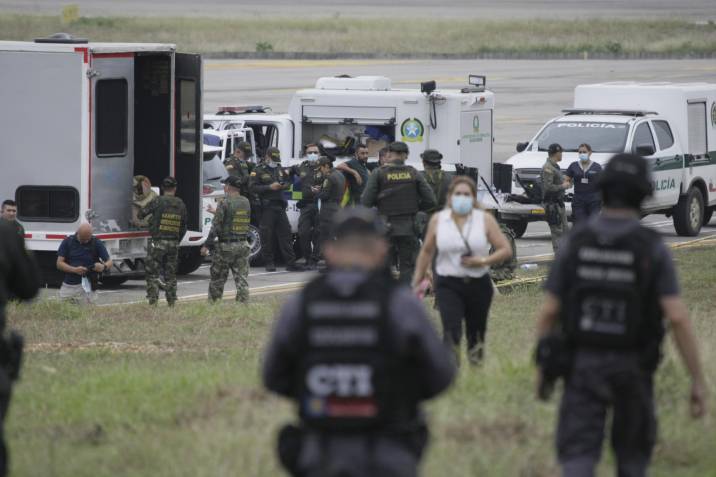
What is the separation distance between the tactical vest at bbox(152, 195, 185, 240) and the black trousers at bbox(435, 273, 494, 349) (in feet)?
22.3

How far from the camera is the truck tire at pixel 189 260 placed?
62.4 feet

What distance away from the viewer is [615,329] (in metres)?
5.58

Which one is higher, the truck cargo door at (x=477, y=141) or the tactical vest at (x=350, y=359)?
the truck cargo door at (x=477, y=141)

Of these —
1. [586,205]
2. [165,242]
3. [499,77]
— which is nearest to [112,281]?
[165,242]

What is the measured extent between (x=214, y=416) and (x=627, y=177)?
9.85 feet

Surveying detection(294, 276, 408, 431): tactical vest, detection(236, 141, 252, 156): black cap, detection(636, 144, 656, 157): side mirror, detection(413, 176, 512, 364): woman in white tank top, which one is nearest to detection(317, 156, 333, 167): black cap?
detection(236, 141, 252, 156): black cap

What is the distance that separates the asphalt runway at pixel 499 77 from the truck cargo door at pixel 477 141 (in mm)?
6787

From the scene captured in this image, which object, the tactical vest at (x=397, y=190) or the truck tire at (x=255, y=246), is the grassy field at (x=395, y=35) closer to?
the truck tire at (x=255, y=246)

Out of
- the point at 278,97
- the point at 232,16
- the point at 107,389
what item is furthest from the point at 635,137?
the point at 232,16

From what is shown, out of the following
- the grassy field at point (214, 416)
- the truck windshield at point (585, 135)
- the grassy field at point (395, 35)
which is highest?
the grassy field at point (395, 35)

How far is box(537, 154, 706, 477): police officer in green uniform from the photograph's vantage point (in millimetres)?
5551

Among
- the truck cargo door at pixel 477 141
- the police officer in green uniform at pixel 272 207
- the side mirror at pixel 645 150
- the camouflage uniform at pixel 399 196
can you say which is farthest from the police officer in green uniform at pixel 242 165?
the side mirror at pixel 645 150

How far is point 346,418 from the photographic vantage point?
15.4 feet

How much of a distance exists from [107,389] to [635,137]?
1470 cm
